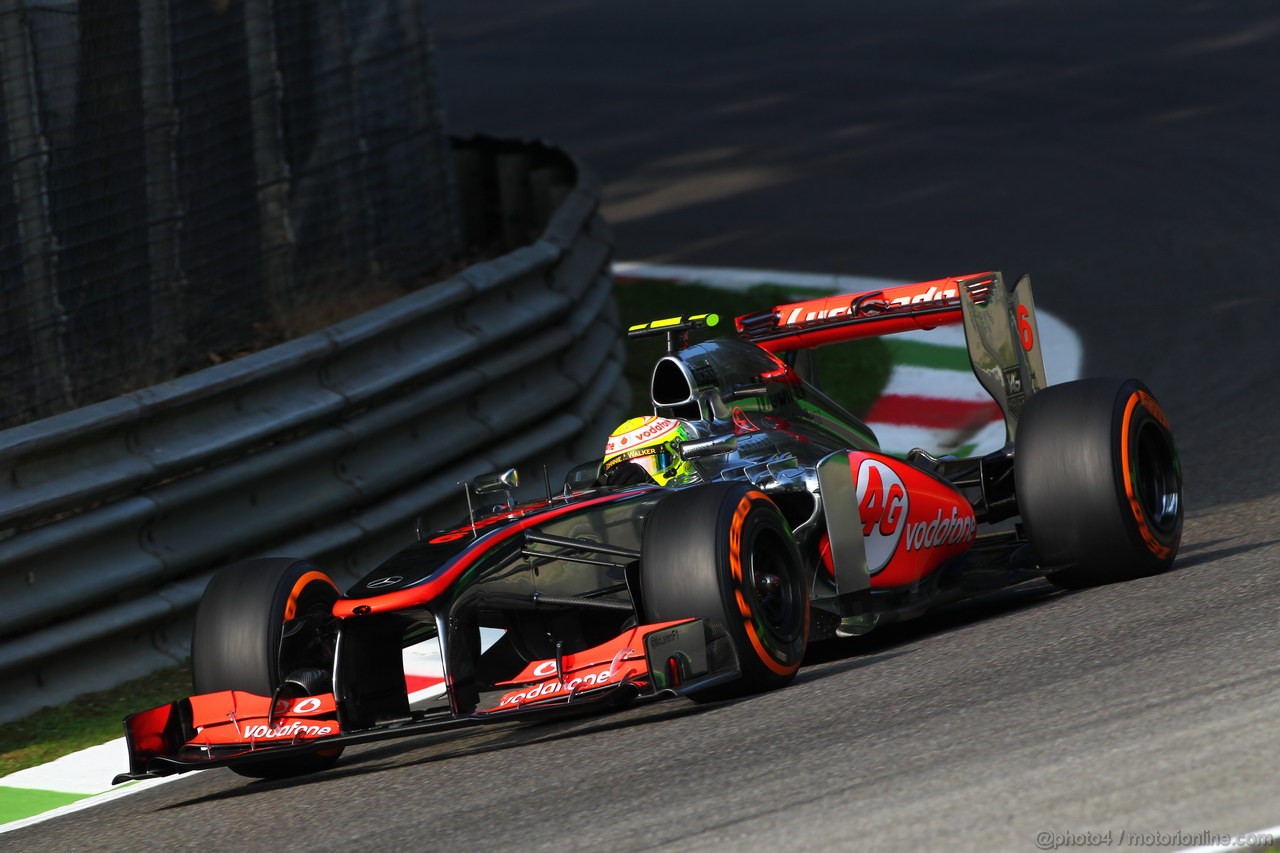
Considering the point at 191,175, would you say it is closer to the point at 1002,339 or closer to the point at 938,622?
the point at 1002,339

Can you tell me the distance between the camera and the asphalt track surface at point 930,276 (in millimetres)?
4609

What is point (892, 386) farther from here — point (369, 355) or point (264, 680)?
point (264, 680)

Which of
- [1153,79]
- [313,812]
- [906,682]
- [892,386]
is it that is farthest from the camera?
[1153,79]

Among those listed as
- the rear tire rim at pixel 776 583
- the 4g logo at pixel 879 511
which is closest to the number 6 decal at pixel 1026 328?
the 4g logo at pixel 879 511

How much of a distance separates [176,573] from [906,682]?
312 cm

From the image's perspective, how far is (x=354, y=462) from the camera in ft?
27.6

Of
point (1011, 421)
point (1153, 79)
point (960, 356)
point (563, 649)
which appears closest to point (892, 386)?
point (960, 356)

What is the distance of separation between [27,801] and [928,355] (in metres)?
6.62

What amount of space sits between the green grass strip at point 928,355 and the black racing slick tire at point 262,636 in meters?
5.82

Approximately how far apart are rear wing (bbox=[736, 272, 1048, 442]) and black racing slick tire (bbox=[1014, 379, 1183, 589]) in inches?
24.5

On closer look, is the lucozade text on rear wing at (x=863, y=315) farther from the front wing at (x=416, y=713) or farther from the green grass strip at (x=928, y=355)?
the green grass strip at (x=928, y=355)

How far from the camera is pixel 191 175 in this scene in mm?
9164

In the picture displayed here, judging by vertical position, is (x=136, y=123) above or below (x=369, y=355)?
above

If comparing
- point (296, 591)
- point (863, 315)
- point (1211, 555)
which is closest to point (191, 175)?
point (863, 315)
